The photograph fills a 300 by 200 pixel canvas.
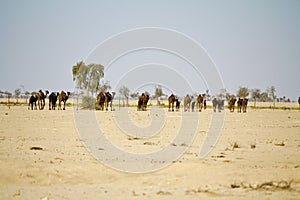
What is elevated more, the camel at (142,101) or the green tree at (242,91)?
the green tree at (242,91)

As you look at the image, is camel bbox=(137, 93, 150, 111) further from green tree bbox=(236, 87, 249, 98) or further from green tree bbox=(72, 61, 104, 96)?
green tree bbox=(236, 87, 249, 98)

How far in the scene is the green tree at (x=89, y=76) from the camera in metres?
49.3

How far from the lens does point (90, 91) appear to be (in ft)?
160

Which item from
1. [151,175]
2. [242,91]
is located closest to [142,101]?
[151,175]

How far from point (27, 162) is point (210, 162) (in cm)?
430

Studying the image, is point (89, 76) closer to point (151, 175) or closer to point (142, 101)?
point (142, 101)

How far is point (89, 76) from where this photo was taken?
52.2m

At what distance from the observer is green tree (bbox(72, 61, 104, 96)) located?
4931 centimetres

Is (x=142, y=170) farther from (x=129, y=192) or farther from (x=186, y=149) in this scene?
(x=186, y=149)

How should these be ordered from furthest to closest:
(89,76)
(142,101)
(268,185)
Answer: (89,76) → (142,101) → (268,185)

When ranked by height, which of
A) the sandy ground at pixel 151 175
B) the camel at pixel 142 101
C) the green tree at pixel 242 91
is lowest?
the sandy ground at pixel 151 175

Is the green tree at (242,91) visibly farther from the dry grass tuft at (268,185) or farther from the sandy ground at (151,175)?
the dry grass tuft at (268,185)

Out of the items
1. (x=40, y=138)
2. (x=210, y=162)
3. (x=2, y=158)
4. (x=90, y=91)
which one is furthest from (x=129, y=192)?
(x=90, y=91)

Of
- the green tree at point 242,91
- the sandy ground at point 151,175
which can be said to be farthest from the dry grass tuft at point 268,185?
the green tree at point 242,91
